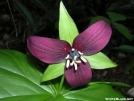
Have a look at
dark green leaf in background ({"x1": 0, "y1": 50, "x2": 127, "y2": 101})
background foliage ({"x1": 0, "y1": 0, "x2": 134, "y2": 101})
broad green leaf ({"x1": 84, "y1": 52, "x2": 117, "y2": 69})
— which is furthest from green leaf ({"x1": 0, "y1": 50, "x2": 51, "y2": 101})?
background foliage ({"x1": 0, "y1": 0, "x2": 134, "y2": 101})

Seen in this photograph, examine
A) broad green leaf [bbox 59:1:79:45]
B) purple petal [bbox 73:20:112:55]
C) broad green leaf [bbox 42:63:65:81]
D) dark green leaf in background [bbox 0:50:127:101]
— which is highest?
broad green leaf [bbox 59:1:79:45]

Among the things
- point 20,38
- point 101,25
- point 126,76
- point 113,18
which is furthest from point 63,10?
point 20,38

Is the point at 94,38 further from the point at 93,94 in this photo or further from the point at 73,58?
the point at 93,94

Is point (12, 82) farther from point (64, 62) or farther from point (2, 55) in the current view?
point (64, 62)

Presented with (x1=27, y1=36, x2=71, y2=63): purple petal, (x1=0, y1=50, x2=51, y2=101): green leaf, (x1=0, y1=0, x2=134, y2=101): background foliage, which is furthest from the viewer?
(x1=0, y1=0, x2=134, y2=101): background foliage

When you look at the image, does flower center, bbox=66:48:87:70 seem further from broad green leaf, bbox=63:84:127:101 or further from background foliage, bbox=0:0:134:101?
background foliage, bbox=0:0:134:101

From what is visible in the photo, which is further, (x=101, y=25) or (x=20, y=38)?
(x=20, y=38)

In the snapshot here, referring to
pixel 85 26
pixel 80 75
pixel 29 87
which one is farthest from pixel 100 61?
pixel 85 26
